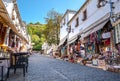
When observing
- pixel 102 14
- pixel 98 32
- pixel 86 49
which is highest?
pixel 102 14

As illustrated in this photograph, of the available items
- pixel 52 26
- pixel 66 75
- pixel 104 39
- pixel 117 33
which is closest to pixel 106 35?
pixel 104 39

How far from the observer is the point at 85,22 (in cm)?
2184

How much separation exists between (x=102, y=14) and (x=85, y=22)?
5.30 meters

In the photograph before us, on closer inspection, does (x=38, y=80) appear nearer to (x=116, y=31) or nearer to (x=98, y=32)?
(x=116, y=31)

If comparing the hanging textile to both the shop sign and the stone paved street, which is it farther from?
the stone paved street

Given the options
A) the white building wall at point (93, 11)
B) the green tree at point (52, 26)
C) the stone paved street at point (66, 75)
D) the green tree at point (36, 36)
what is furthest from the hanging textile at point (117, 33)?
the green tree at point (36, 36)

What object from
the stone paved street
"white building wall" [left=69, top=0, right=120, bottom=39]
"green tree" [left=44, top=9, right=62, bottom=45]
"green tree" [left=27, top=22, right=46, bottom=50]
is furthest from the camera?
Answer: "green tree" [left=27, top=22, right=46, bottom=50]

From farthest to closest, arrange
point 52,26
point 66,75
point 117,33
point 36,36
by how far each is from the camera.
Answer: point 36,36 → point 52,26 → point 117,33 → point 66,75

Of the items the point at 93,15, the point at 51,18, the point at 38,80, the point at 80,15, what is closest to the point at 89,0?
the point at 93,15

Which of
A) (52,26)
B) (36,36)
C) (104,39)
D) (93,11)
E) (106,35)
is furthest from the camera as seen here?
(36,36)

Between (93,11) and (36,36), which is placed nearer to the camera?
(93,11)

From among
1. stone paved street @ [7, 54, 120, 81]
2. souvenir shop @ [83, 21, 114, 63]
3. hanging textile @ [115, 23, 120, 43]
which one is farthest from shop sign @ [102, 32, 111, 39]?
stone paved street @ [7, 54, 120, 81]

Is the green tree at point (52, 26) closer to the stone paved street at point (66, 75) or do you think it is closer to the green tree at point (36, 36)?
the stone paved street at point (66, 75)

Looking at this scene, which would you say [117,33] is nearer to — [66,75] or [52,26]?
[66,75]
